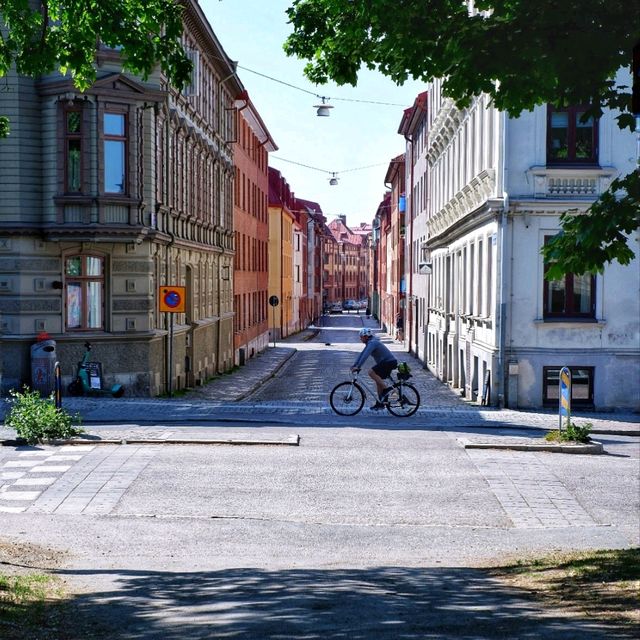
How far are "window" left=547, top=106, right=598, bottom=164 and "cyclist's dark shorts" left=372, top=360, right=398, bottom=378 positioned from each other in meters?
7.25

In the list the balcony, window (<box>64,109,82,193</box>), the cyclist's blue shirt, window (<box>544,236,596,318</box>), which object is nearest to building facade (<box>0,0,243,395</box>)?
window (<box>64,109,82,193</box>)

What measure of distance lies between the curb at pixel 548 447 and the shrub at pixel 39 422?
624 cm

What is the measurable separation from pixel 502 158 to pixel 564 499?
13.1 metres

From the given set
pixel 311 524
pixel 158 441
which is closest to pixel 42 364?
pixel 158 441

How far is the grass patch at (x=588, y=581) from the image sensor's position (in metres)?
6.71

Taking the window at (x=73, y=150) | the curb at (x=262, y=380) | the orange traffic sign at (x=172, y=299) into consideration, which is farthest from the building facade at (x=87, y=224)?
the curb at (x=262, y=380)

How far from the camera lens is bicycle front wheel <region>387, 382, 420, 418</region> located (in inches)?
822

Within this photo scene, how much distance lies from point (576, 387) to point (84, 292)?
39.0ft

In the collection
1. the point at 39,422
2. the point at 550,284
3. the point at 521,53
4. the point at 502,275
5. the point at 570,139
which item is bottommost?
the point at 39,422

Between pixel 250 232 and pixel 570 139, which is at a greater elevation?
pixel 570 139

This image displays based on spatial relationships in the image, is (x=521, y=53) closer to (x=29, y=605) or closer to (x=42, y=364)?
(x=29, y=605)

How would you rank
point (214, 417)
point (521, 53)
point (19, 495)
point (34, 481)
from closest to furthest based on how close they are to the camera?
point (521, 53) < point (19, 495) < point (34, 481) < point (214, 417)

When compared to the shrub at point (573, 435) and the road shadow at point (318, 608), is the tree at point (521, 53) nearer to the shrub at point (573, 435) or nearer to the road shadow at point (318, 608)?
the road shadow at point (318, 608)

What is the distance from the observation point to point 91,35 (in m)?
10.5
